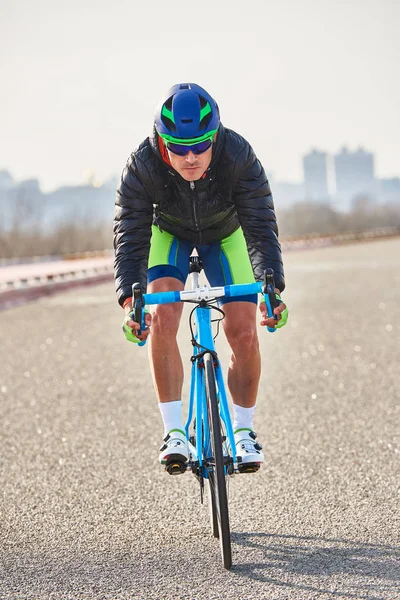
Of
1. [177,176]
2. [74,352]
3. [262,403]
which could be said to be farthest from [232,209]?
[74,352]

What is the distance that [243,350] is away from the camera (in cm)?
420

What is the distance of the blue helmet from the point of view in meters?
3.64

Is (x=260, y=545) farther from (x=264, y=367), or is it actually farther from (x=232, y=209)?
(x=264, y=367)

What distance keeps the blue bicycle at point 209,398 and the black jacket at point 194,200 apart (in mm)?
274

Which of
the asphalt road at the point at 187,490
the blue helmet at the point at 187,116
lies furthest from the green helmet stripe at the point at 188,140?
the asphalt road at the point at 187,490

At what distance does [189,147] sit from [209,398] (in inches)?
43.8

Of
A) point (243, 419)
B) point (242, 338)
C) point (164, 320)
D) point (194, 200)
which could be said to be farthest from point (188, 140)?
point (243, 419)

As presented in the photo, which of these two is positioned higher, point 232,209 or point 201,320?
point 232,209

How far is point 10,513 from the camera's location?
445cm

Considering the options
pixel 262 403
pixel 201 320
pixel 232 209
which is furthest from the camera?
pixel 262 403

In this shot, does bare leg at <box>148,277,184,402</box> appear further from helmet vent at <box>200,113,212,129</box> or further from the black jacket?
helmet vent at <box>200,113,212,129</box>

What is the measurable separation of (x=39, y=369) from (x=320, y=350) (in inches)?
127

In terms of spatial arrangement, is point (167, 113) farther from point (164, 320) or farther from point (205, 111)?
point (164, 320)

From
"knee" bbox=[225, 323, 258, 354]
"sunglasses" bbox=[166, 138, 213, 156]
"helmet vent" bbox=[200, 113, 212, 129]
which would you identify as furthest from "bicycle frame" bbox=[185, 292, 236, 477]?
"helmet vent" bbox=[200, 113, 212, 129]
